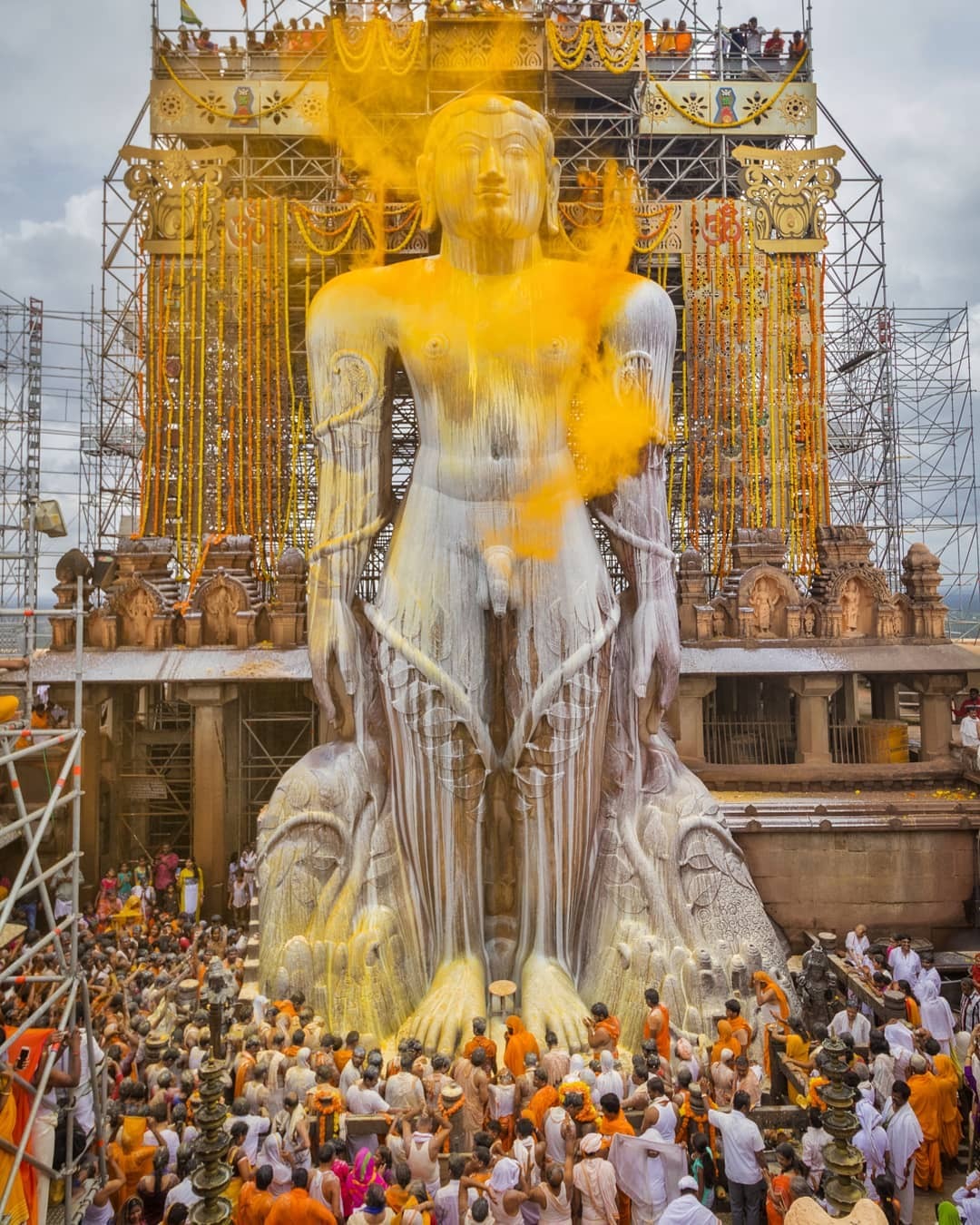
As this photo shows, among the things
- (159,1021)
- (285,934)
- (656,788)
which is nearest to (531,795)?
(656,788)

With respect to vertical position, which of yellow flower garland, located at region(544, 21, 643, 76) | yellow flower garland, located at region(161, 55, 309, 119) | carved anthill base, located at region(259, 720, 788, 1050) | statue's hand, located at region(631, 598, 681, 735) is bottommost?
carved anthill base, located at region(259, 720, 788, 1050)

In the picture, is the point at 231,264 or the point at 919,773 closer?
the point at 919,773

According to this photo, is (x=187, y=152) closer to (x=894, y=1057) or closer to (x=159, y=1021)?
(x=159, y=1021)

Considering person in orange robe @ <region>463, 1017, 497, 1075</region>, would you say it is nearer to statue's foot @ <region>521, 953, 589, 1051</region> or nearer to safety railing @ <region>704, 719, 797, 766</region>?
statue's foot @ <region>521, 953, 589, 1051</region>

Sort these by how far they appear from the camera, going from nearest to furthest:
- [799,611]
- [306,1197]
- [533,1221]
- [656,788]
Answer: [306,1197] < [533,1221] < [656,788] < [799,611]

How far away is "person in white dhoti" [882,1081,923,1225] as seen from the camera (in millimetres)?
5250

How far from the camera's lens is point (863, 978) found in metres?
7.84

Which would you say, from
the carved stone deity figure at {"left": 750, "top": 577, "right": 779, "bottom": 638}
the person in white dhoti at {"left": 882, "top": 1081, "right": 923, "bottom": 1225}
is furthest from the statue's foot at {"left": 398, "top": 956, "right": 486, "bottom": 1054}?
the carved stone deity figure at {"left": 750, "top": 577, "right": 779, "bottom": 638}

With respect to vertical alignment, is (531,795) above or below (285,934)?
above

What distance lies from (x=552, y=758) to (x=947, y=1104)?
11.0 feet

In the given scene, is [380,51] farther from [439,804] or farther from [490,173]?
[439,804]

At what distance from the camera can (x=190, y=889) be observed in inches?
470

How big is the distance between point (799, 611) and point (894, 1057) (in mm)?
9272

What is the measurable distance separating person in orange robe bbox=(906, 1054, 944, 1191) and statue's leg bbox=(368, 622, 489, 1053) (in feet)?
9.63
